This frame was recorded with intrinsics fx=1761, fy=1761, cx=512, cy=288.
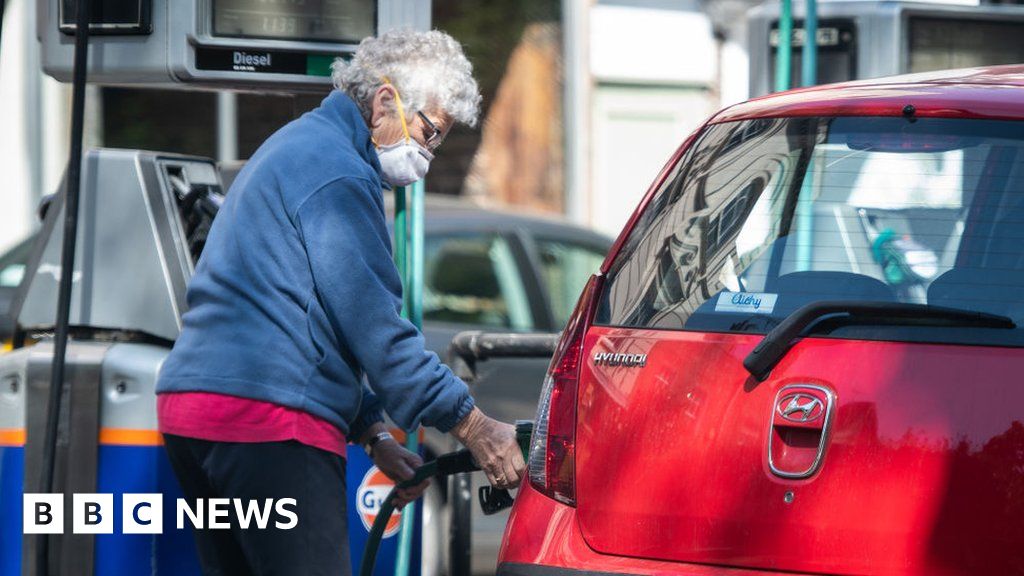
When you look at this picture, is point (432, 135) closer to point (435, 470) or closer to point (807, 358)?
point (435, 470)

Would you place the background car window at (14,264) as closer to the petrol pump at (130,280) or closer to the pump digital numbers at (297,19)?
the petrol pump at (130,280)

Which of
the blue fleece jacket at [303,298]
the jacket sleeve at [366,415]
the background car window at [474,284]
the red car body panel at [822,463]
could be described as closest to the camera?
the red car body panel at [822,463]

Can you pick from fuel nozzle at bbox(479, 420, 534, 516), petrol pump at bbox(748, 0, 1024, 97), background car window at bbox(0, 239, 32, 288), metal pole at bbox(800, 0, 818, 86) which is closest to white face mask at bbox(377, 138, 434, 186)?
fuel nozzle at bbox(479, 420, 534, 516)

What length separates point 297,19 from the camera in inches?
176

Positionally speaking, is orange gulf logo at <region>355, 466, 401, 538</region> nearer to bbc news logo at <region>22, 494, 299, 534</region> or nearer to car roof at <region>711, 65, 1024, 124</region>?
bbc news logo at <region>22, 494, 299, 534</region>

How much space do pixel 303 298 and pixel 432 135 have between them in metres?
0.57

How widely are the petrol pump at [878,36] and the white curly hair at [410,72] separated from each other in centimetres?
323

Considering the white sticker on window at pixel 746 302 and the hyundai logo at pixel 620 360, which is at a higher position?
the white sticker on window at pixel 746 302

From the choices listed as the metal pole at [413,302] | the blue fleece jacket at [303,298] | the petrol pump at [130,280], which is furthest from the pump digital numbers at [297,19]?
the blue fleece jacket at [303,298]

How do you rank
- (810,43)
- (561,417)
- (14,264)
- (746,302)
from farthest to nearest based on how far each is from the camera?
(14,264)
(810,43)
(561,417)
(746,302)

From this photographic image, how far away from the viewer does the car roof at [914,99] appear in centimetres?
347

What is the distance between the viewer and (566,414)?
366 centimetres

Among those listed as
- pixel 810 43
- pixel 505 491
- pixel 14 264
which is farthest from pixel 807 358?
pixel 14 264

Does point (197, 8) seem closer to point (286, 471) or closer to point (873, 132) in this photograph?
point (286, 471)
